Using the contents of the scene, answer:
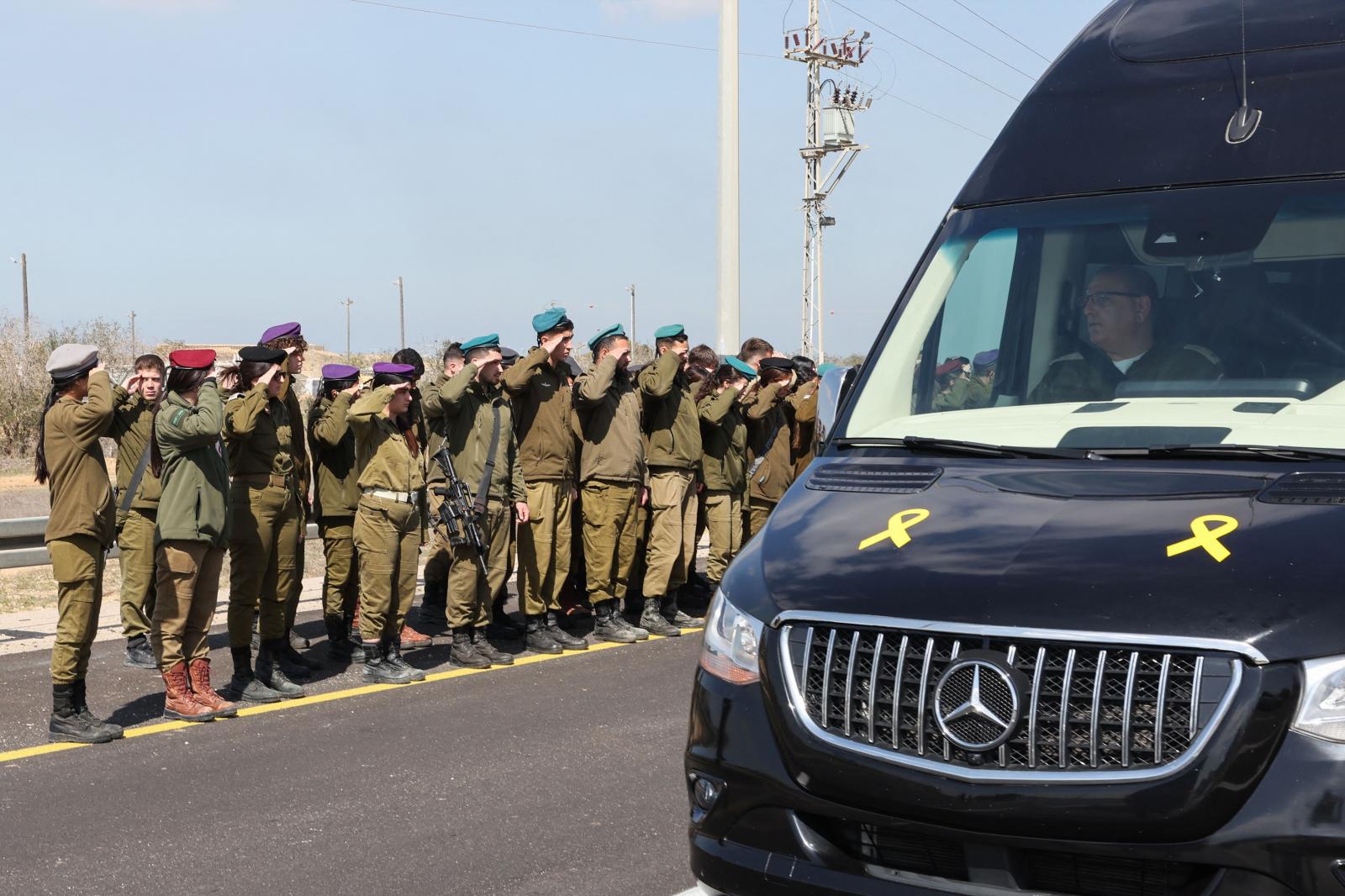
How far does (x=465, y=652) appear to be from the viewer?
954 centimetres

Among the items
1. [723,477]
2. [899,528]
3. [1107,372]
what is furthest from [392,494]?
[899,528]

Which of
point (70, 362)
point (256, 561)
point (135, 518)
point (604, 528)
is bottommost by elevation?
point (604, 528)

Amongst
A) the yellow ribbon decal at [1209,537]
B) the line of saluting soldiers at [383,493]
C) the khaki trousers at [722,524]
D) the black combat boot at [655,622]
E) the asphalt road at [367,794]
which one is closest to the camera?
the yellow ribbon decal at [1209,537]

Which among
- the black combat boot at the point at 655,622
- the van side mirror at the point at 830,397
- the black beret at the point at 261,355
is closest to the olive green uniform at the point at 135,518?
the black beret at the point at 261,355

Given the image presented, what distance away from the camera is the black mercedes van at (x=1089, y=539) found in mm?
2896

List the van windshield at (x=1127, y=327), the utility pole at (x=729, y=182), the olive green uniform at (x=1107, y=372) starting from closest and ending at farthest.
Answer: the van windshield at (x=1127, y=327), the olive green uniform at (x=1107, y=372), the utility pole at (x=729, y=182)

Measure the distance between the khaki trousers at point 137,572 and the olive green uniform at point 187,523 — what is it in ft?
5.17

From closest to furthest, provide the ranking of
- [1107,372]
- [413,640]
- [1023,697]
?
[1023,697] < [1107,372] < [413,640]

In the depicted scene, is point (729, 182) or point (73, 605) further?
point (729, 182)

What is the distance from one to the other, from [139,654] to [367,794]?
363 cm

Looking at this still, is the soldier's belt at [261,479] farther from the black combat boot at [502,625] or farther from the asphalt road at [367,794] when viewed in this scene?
the black combat boot at [502,625]

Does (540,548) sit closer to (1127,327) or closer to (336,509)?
(336,509)

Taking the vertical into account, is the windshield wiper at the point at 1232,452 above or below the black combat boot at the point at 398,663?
above

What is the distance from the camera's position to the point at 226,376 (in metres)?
9.41
